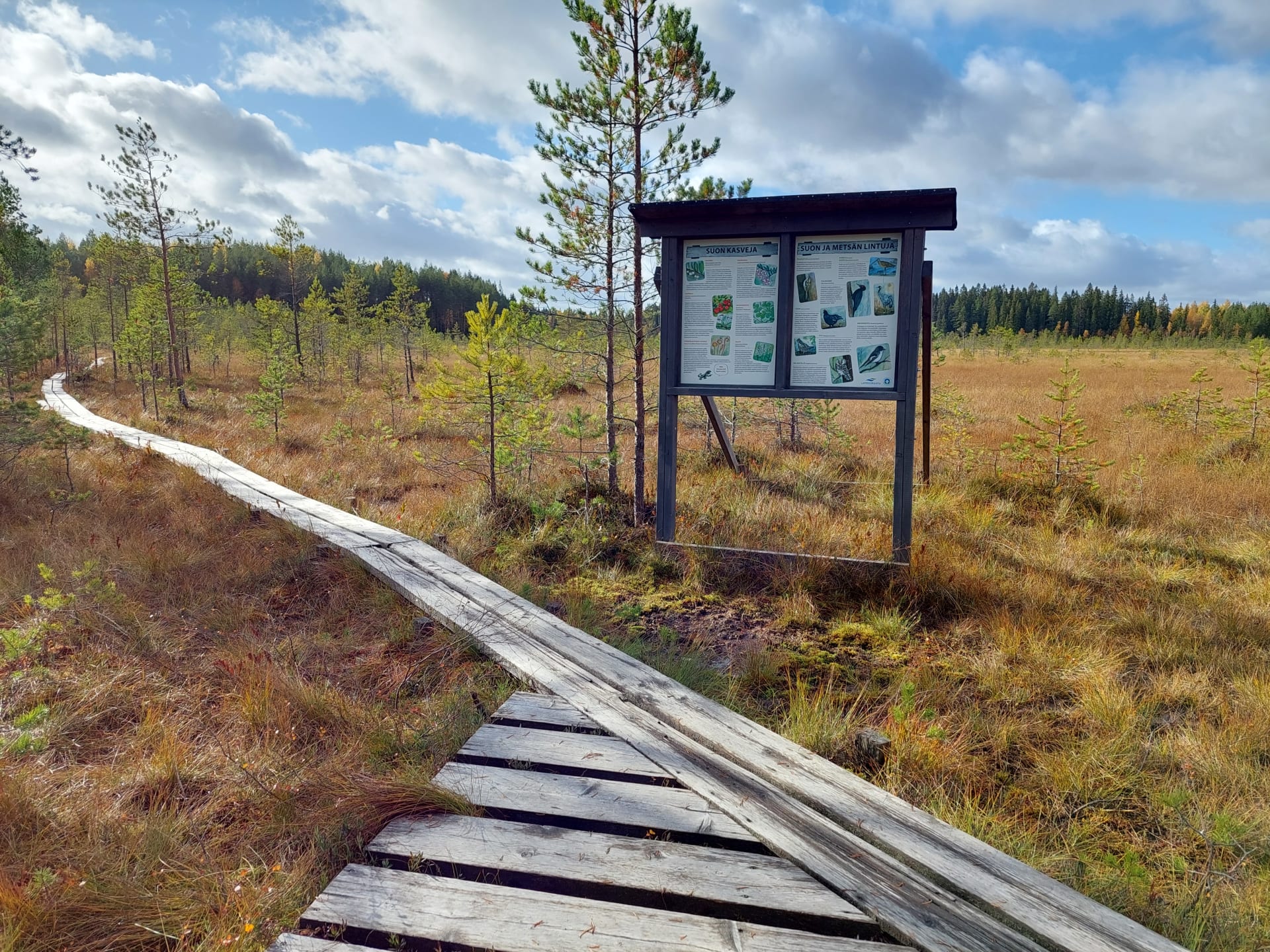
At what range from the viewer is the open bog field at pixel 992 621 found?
99.4 inches

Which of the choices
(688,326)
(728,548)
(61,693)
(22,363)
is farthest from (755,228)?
(22,363)

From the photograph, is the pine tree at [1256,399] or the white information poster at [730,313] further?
the pine tree at [1256,399]

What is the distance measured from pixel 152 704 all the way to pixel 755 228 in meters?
4.77

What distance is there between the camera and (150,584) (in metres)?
5.00

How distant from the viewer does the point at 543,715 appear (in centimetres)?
289

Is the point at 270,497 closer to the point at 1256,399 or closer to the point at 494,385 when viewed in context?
the point at 494,385

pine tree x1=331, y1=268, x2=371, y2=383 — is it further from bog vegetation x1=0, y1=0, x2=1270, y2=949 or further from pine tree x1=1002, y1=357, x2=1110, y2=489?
pine tree x1=1002, y1=357, x2=1110, y2=489

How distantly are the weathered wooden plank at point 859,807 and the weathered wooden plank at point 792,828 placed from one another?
0.02 m

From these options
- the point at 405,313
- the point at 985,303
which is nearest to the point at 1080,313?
the point at 985,303

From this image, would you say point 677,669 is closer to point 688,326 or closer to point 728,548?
point 728,548

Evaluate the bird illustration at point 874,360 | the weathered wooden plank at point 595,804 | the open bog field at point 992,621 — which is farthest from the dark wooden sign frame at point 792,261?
the weathered wooden plank at point 595,804

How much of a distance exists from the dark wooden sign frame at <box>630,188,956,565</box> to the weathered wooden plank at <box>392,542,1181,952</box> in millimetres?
2508

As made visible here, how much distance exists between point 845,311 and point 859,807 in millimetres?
3750

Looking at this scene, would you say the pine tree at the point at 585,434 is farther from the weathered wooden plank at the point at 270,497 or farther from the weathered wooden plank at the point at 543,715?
the weathered wooden plank at the point at 543,715
